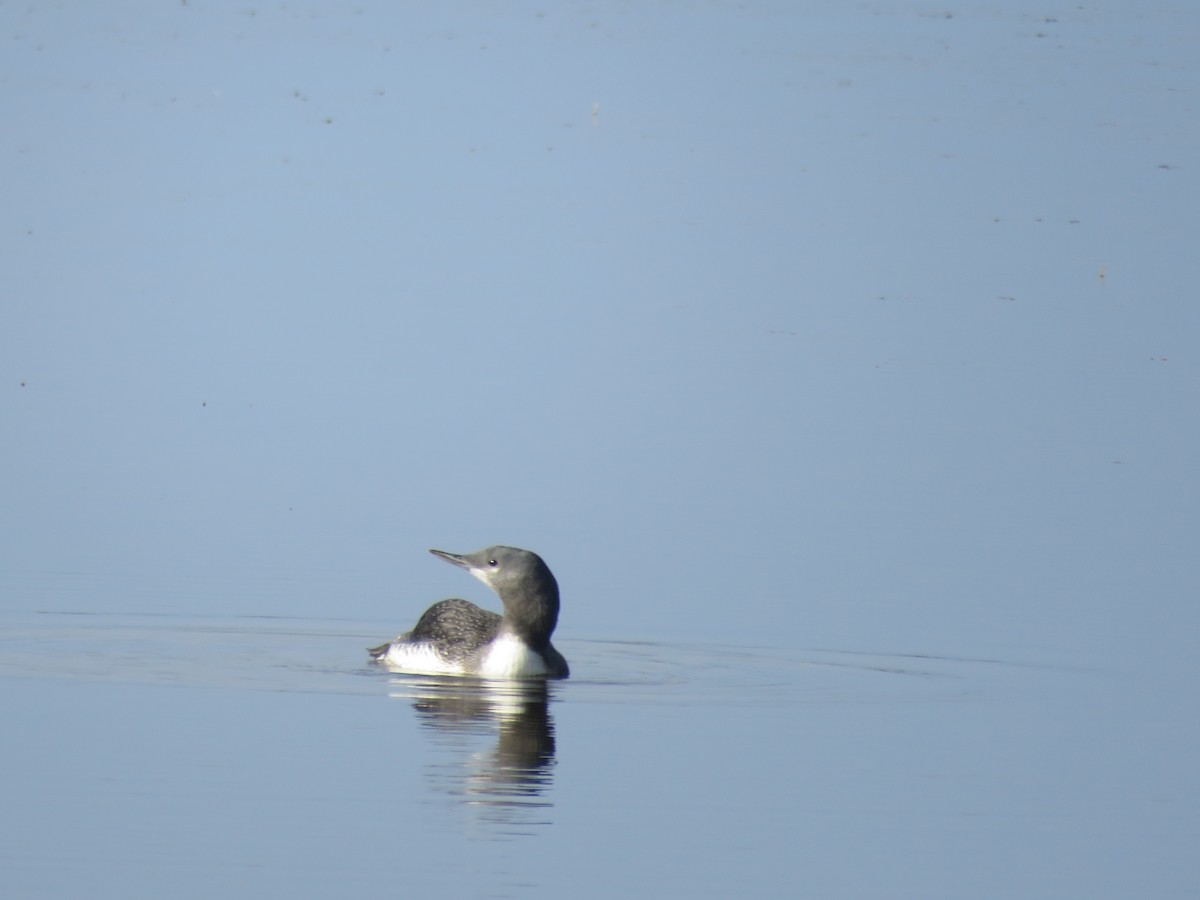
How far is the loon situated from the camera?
13.1 metres

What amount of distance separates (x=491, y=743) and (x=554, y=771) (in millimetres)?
620

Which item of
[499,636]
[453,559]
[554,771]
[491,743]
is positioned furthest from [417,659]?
[554,771]

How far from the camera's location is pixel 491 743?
11031 mm

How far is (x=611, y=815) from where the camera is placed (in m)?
9.78

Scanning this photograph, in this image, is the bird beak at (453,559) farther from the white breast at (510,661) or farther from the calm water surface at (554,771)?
the white breast at (510,661)

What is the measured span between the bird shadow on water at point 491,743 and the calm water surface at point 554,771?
2 cm

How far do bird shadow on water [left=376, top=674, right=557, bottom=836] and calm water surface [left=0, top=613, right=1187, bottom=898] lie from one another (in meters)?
0.02

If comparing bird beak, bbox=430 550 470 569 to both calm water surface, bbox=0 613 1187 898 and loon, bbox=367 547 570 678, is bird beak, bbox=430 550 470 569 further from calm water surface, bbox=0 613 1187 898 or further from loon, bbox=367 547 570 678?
calm water surface, bbox=0 613 1187 898

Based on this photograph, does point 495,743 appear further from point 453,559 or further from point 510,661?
point 453,559

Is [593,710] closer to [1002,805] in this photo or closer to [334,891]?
Answer: [1002,805]

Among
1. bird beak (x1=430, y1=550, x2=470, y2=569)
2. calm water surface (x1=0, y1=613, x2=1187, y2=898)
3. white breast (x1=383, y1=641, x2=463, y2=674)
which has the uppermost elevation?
bird beak (x1=430, y1=550, x2=470, y2=569)

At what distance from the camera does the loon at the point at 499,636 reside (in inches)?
516

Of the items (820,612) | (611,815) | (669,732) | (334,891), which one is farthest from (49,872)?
(820,612)

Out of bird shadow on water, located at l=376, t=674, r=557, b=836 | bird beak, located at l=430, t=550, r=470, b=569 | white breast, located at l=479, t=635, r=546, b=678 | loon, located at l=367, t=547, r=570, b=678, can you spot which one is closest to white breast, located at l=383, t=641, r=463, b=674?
loon, located at l=367, t=547, r=570, b=678
